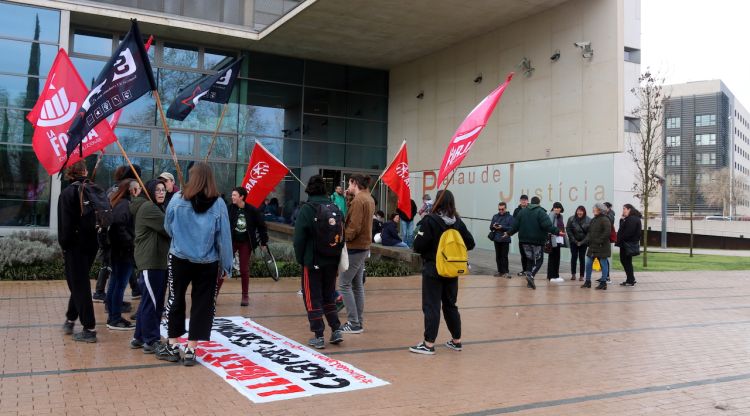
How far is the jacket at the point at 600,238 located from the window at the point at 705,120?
3763 inches

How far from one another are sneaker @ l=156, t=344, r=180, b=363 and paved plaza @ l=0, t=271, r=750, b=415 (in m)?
0.09

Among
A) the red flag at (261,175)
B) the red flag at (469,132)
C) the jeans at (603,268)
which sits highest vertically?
the red flag at (469,132)

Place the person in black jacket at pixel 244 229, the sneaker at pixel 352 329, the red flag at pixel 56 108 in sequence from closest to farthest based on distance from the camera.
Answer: the sneaker at pixel 352 329, the red flag at pixel 56 108, the person in black jacket at pixel 244 229

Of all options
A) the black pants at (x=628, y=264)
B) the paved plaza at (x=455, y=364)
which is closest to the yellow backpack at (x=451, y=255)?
the paved plaza at (x=455, y=364)

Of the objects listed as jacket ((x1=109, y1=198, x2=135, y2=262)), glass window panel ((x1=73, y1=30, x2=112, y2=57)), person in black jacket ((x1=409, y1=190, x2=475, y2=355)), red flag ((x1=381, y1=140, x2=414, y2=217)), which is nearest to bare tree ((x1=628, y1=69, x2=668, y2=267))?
red flag ((x1=381, y1=140, x2=414, y2=217))

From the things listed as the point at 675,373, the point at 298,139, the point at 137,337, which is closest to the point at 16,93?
the point at 298,139

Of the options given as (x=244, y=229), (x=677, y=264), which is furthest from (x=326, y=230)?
(x=677, y=264)

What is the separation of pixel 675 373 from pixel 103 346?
620 cm

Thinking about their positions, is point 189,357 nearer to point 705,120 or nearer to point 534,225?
point 534,225

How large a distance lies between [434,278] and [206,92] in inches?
196

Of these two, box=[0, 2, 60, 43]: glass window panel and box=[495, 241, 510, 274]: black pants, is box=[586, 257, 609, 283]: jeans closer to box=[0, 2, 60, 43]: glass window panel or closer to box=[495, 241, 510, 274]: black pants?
box=[495, 241, 510, 274]: black pants

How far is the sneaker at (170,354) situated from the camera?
19.9 feet

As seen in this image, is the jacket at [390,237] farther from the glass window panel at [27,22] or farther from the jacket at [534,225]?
the glass window panel at [27,22]

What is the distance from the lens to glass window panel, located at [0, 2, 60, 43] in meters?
20.5
